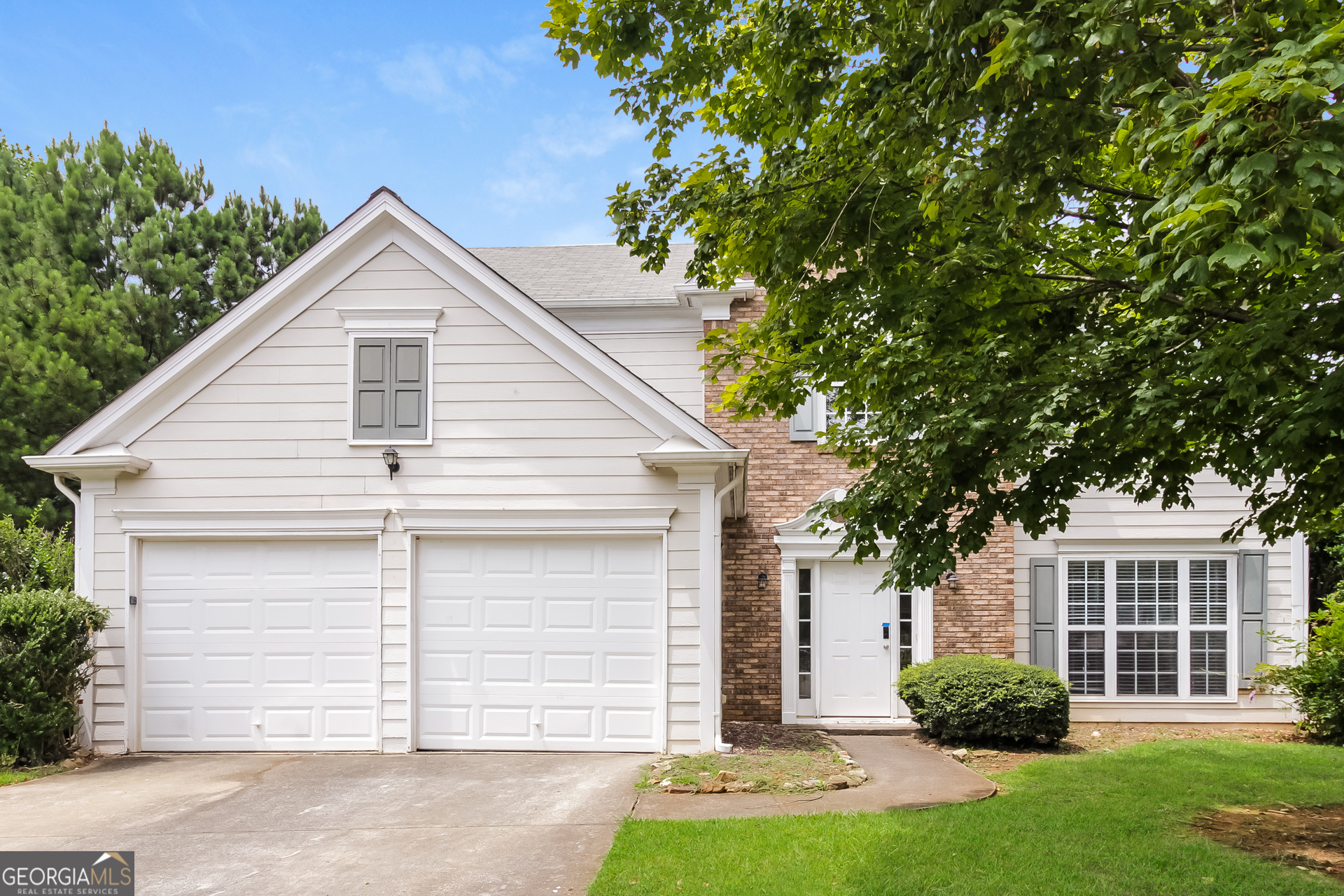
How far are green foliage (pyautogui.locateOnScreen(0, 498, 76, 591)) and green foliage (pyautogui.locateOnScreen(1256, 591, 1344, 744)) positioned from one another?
49.7 ft

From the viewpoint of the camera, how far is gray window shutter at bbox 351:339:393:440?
9508 mm

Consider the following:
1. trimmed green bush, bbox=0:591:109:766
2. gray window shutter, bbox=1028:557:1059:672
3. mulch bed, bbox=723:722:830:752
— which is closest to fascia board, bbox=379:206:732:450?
mulch bed, bbox=723:722:830:752

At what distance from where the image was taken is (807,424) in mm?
12227

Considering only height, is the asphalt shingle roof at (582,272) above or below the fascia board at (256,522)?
above

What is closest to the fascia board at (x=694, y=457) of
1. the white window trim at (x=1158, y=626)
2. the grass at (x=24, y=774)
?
the white window trim at (x=1158, y=626)

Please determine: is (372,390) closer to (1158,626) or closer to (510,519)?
(510,519)

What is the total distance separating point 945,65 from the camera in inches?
171

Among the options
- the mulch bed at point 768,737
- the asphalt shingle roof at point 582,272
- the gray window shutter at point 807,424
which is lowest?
the mulch bed at point 768,737

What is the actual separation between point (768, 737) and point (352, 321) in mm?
6755

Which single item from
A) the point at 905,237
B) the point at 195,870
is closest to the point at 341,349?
the point at 195,870

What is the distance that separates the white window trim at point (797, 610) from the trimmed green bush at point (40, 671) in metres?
8.14

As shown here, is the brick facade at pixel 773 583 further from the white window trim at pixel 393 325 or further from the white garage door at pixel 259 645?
the white garage door at pixel 259 645

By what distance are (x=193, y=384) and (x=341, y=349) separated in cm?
164

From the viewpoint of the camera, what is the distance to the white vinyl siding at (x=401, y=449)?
30.7 feet
